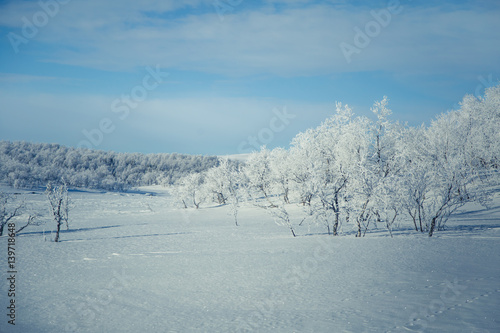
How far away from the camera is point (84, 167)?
134 m

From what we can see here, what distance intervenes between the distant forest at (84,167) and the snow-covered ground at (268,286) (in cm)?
7585

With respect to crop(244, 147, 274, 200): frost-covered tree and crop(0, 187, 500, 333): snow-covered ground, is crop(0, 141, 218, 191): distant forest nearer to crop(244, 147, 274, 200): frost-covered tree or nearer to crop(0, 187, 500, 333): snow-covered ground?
crop(244, 147, 274, 200): frost-covered tree

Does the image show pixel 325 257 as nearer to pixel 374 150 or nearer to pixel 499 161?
pixel 374 150

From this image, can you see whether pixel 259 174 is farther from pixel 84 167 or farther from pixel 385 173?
pixel 84 167

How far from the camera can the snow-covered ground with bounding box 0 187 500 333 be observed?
8344 millimetres

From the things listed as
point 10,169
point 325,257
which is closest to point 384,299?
point 325,257

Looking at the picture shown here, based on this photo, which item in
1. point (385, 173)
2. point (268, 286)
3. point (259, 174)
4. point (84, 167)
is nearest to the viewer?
point (268, 286)

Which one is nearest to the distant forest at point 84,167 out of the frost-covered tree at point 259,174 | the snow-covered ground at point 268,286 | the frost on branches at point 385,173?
the frost-covered tree at point 259,174

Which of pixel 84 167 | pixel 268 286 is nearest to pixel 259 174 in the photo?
pixel 268 286

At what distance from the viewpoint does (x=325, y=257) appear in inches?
607

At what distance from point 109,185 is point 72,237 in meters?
86.2

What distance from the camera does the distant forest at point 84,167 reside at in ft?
295

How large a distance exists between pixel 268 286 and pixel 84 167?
143 meters

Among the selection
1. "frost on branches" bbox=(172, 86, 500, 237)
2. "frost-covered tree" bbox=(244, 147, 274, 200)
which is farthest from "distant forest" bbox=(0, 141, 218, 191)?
"frost on branches" bbox=(172, 86, 500, 237)
